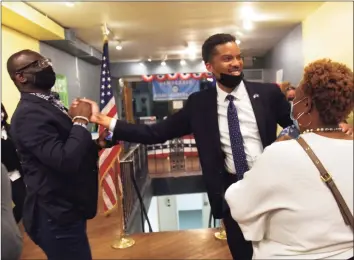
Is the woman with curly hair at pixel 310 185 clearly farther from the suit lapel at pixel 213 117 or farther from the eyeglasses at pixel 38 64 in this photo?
the eyeglasses at pixel 38 64

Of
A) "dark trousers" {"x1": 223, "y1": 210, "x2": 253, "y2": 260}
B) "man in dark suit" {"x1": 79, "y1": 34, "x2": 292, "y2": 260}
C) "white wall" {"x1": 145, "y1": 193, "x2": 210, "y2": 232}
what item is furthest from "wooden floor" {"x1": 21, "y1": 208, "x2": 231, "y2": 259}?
"white wall" {"x1": 145, "y1": 193, "x2": 210, "y2": 232}

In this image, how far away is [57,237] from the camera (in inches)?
56.1

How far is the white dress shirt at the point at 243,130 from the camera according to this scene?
1575mm

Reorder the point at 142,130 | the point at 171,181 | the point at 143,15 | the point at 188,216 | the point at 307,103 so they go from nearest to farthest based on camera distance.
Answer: the point at 307,103, the point at 142,130, the point at 143,15, the point at 171,181, the point at 188,216

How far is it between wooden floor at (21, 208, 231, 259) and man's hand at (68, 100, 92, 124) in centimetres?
205

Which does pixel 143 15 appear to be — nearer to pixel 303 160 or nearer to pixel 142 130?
pixel 142 130

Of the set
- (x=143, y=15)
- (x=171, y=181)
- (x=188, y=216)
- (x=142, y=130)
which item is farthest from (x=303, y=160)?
(x=188, y=216)

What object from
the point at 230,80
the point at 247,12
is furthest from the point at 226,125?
the point at 247,12

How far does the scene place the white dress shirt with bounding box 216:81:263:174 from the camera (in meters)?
1.58

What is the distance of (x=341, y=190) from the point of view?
0.93m

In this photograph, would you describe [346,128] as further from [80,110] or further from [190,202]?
[190,202]

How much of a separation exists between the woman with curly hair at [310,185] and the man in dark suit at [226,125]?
0.51m

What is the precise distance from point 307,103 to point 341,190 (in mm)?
278

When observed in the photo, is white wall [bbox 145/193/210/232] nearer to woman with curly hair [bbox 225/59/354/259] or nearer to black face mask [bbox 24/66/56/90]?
black face mask [bbox 24/66/56/90]
